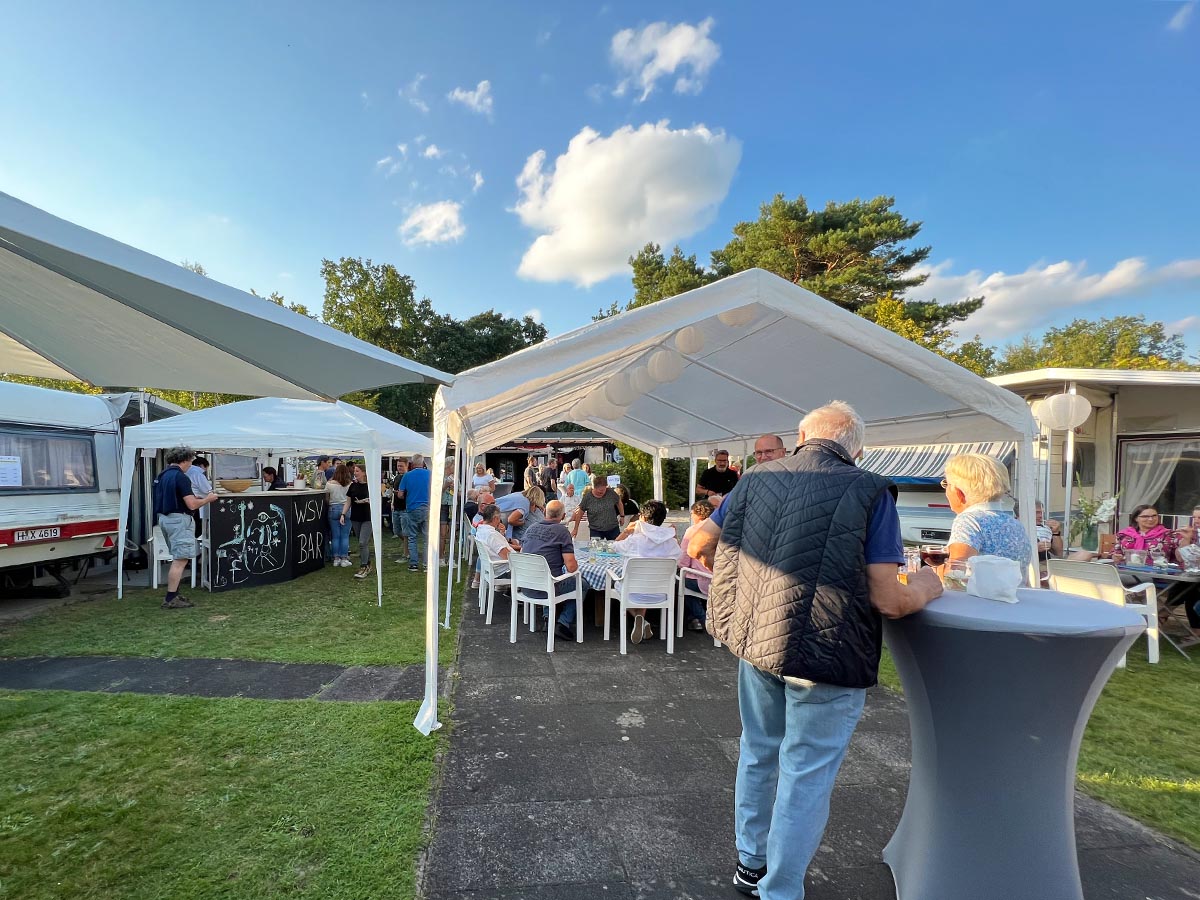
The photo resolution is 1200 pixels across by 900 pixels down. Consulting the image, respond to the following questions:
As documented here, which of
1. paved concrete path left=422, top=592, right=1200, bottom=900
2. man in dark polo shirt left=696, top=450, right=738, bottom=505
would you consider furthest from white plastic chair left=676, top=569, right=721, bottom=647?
man in dark polo shirt left=696, top=450, right=738, bottom=505

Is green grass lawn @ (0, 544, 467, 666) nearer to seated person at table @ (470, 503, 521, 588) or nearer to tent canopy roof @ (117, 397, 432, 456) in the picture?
seated person at table @ (470, 503, 521, 588)

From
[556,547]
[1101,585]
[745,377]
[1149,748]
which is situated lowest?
[1149,748]

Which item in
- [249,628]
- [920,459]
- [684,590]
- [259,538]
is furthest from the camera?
[920,459]

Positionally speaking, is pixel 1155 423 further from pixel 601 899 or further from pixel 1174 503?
pixel 601 899

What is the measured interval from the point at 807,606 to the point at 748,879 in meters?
1.18

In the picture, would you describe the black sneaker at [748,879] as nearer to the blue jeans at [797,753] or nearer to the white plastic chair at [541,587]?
the blue jeans at [797,753]

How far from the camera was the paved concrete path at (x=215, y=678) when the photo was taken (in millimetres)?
3957

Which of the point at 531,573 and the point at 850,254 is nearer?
the point at 531,573

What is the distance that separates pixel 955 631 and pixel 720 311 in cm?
222

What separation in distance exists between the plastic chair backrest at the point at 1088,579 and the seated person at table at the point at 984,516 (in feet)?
9.69

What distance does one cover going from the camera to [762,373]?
588 cm

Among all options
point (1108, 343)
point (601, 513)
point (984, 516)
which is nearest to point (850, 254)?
point (601, 513)

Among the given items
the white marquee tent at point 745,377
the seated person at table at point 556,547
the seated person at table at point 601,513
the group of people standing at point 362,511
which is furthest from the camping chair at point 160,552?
the seated person at table at point 601,513

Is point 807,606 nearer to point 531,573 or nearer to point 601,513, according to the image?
point 531,573
